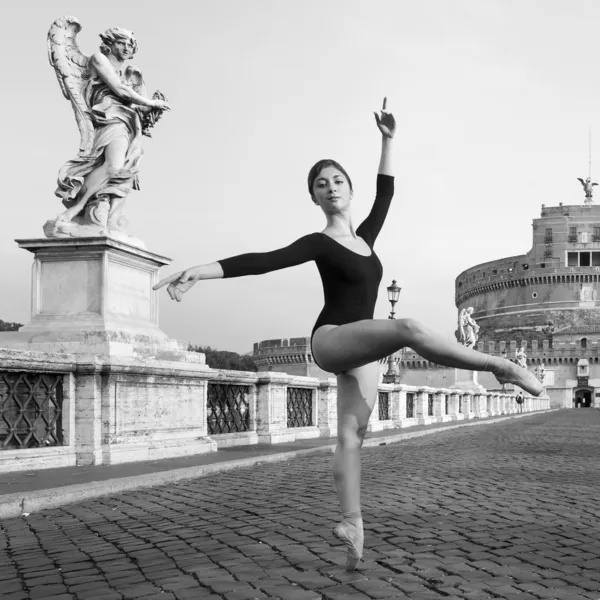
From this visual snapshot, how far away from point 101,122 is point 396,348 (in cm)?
716

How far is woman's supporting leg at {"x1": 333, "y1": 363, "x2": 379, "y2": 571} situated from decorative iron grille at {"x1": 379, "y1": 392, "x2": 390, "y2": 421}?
16.9m

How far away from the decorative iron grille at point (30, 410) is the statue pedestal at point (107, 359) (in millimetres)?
20

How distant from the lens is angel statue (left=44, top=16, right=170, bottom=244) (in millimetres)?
9875

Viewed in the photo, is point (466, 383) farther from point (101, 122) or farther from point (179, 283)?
point (179, 283)

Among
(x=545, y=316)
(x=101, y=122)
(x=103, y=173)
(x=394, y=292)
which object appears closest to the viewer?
(x=103, y=173)

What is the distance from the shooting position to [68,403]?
8.55 metres

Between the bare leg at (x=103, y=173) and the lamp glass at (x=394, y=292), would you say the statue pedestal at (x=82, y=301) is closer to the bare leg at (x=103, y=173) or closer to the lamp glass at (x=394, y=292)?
the bare leg at (x=103, y=173)

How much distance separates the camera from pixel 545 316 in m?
111

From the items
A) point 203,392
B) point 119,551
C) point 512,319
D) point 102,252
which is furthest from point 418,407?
point 512,319

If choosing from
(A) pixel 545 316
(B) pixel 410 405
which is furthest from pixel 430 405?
(A) pixel 545 316

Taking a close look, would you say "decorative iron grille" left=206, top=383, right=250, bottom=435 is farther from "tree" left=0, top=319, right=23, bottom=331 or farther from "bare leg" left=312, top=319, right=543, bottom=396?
"tree" left=0, top=319, right=23, bottom=331

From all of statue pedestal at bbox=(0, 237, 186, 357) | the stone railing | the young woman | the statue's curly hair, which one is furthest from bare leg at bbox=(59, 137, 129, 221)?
the young woman

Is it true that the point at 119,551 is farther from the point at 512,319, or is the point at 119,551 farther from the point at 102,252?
the point at 512,319

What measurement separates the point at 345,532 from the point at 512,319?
4477 inches
